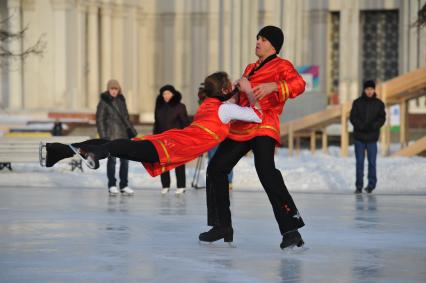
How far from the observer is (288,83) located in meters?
10.4

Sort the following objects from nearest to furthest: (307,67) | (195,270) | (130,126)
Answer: (195,270) < (130,126) < (307,67)

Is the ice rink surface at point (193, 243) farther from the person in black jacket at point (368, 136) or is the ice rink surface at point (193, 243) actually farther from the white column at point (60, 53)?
the white column at point (60, 53)

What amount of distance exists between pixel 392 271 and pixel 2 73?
1531 inches

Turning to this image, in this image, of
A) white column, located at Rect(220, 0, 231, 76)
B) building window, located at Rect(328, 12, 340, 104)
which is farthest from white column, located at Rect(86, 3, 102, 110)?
building window, located at Rect(328, 12, 340, 104)

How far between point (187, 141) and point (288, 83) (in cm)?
95

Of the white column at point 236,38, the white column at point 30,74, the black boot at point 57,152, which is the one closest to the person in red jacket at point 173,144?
the black boot at point 57,152

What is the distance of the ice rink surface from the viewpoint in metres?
9.10

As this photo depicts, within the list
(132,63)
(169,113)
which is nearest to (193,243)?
(169,113)

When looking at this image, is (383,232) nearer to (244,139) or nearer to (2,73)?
(244,139)

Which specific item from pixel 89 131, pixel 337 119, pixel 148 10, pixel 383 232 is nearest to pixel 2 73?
pixel 89 131

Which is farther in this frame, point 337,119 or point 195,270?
point 337,119

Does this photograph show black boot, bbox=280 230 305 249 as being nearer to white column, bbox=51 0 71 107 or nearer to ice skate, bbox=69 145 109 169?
ice skate, bbox=69 145 109 169

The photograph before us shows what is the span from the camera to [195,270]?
926 centimetres

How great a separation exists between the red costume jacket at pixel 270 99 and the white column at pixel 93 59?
39.6 meters
